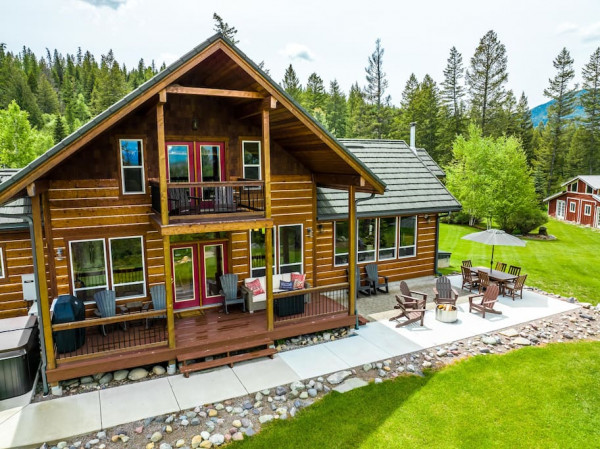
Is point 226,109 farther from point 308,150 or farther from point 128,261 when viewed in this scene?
point 128,261

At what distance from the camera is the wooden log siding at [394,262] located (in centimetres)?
1334

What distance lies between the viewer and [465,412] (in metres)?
7.48

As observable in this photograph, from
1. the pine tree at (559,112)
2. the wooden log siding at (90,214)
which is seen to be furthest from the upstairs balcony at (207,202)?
the pine tree at (559,112)

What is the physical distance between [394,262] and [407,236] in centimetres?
111

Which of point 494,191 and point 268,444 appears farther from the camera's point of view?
point 494,191

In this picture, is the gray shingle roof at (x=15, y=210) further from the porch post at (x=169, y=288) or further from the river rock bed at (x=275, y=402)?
the river rock bed at (x=275, y=402)

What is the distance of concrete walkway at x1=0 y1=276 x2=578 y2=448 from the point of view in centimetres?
704

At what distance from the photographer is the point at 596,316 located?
12039 mm

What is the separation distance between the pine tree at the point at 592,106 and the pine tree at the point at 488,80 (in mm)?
12893

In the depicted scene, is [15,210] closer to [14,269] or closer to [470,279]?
[14,269]

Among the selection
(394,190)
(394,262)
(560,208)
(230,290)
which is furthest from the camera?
(560,208)

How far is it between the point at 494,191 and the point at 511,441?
26314 millimetres

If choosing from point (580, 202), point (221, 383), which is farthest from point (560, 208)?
point (221, 383)

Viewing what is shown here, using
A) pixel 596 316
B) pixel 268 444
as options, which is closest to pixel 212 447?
pixel 268 444
